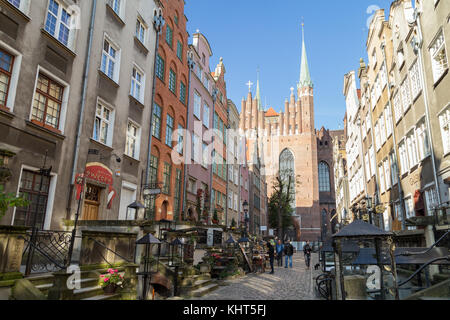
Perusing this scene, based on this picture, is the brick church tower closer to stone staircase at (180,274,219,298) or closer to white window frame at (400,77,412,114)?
white window frame at (400,77,412,114)

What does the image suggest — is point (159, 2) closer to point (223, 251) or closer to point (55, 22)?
point (55, 22)

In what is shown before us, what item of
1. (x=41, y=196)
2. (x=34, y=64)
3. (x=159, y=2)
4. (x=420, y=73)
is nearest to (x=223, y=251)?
(x=41, y=196)

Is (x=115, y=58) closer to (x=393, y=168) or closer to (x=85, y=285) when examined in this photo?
(x=85, y=285)

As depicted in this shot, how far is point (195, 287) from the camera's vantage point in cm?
1120

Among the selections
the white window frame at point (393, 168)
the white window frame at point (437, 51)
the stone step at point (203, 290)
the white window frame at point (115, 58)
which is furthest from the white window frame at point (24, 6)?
the white window frame at point (393, 168)

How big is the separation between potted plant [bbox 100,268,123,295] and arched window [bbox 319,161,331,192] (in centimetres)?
7208

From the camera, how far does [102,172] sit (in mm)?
13430

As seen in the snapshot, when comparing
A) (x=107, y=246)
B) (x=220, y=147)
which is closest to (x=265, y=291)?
(x=107, y=246)

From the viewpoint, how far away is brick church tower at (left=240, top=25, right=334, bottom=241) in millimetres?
67812

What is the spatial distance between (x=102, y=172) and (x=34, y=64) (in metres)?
4.75

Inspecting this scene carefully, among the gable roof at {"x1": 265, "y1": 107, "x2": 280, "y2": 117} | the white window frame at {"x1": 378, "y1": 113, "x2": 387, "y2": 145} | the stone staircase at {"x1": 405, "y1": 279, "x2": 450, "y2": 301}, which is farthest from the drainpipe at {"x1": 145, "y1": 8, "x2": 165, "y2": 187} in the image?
the gable roof at {"x1": 265, "y1": 107, "x2": 280, "y2": 117}

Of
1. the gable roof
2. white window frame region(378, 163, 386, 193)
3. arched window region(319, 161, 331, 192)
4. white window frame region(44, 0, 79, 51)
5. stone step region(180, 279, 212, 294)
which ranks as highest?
the gable roof

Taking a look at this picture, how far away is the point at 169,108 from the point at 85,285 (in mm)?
14563

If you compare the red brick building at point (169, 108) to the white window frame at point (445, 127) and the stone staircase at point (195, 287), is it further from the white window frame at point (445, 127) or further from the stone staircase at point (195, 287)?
the white window frame at point (445, 127)
